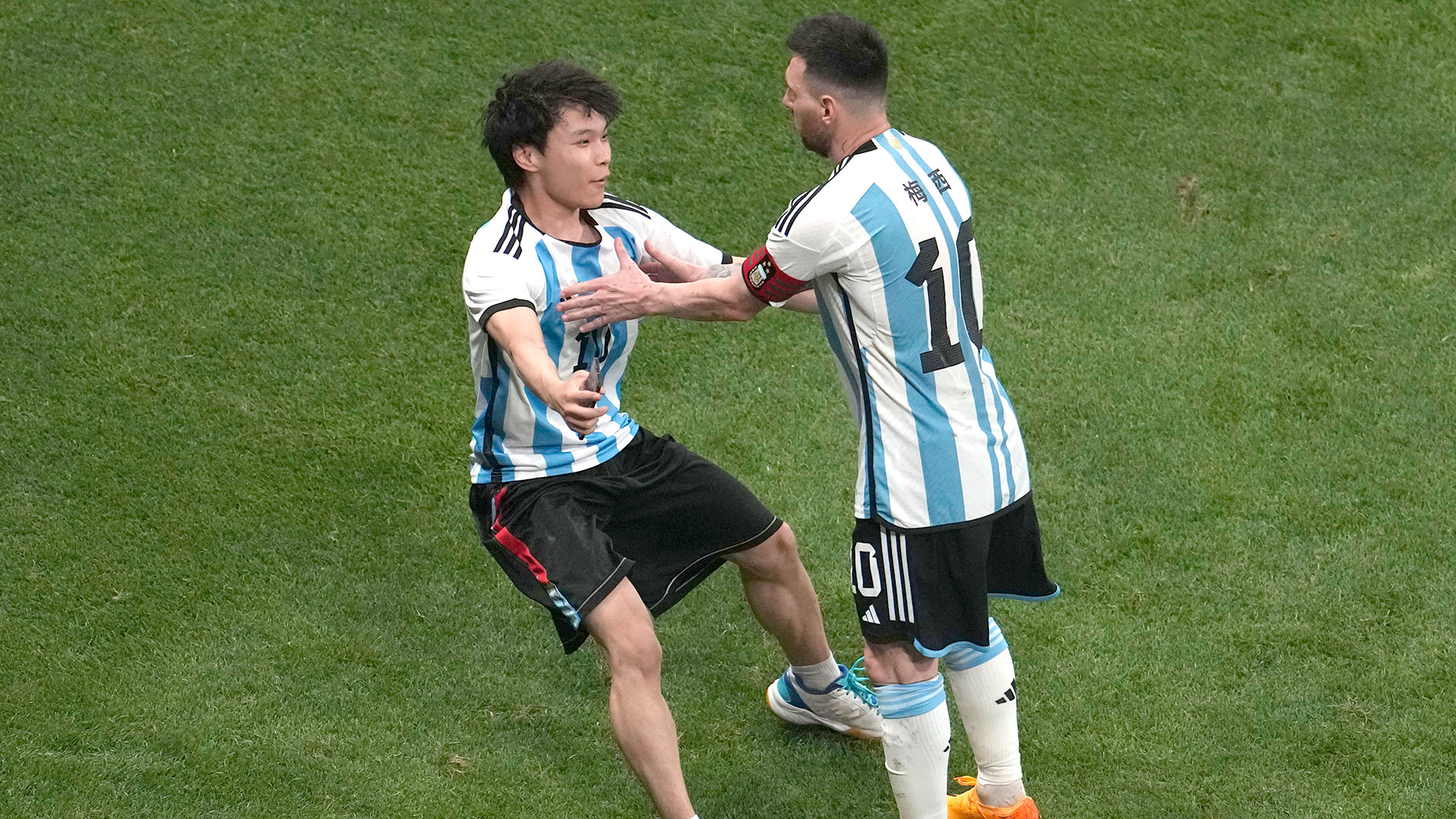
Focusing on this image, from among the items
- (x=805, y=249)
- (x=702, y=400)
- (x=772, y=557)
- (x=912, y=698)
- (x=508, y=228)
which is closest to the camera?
(x=805, y=249)

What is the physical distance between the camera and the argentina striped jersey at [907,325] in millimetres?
3686

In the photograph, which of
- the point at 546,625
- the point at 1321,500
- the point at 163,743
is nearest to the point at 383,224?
the point at 546,625

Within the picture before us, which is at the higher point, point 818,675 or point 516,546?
point 516,546

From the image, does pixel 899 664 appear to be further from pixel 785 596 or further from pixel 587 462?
pixel 587 462

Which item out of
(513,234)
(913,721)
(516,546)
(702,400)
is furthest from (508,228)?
(702,400)

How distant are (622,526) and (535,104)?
3.87 ft

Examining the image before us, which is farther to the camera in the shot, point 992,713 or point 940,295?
point 992,713

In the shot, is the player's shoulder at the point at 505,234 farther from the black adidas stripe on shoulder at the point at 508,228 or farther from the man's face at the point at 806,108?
the man's face at the point at 806,108

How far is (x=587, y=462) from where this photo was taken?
4.23 m

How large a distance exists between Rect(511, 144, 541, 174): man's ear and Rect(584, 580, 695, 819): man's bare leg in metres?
1.14

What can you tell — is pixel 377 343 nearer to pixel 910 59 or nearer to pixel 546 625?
pixel 546 625

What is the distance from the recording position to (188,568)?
5.17 metres

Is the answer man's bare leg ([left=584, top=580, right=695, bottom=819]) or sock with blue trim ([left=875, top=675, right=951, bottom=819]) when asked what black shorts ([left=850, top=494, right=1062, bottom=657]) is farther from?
man's bare leg ([left=584, top=580, right=695, bottom=819])

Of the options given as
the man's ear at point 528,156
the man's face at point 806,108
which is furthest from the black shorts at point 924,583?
the man's ear at point 528,156
